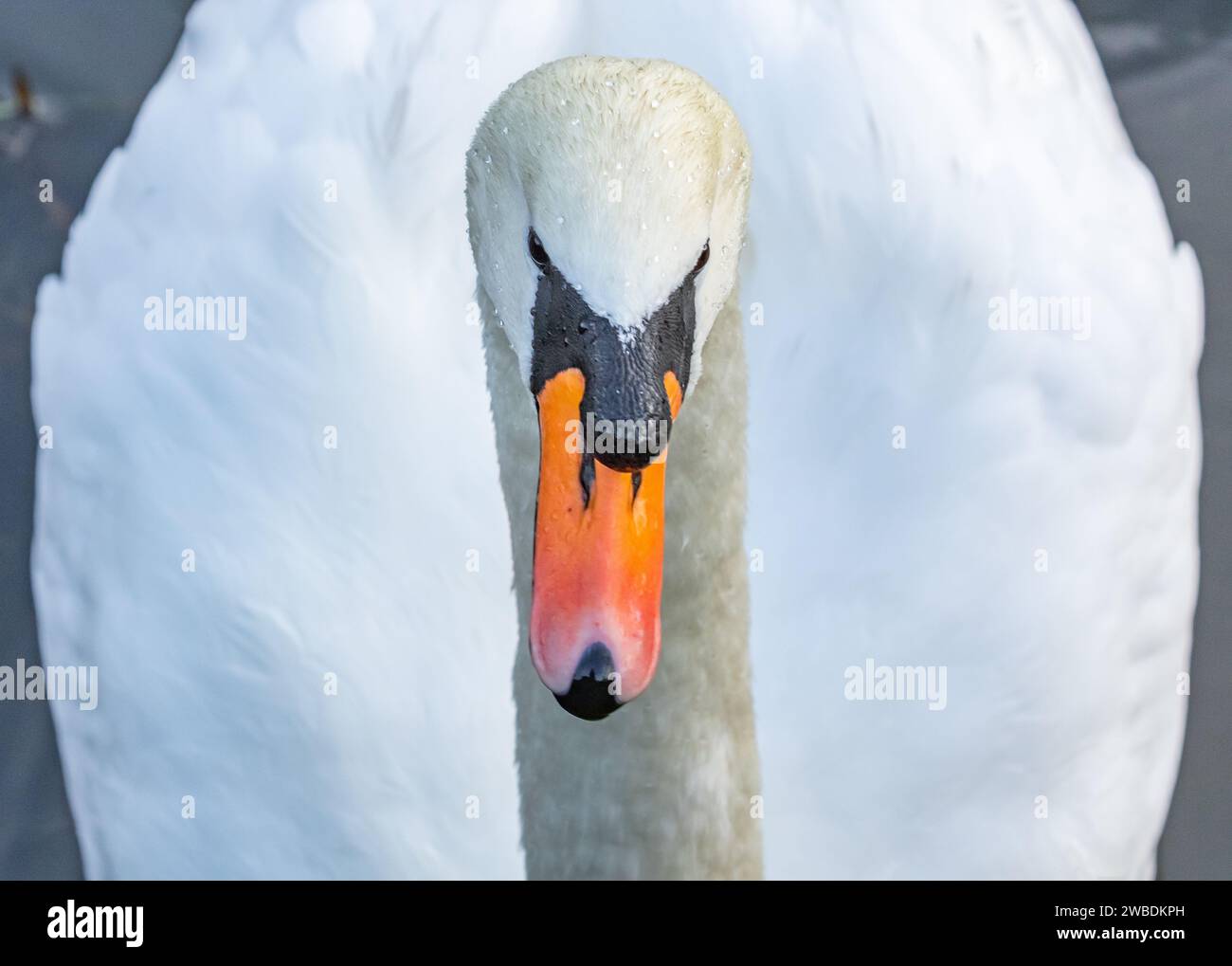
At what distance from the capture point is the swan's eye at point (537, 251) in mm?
1409

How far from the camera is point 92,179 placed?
10.7 feet

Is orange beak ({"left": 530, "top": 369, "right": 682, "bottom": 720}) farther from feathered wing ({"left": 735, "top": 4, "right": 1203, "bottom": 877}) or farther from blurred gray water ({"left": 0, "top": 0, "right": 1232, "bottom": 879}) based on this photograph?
blurred gray water ({"left": 0, "top": 0, "right": 1232, "bottom": 879})

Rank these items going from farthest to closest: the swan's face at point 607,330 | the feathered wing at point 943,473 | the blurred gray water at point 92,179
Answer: the blurred gray water at point 92,179
the feathered wing at point 943,473
the swan's face at point 607,330

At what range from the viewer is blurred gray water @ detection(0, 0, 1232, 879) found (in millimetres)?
2766

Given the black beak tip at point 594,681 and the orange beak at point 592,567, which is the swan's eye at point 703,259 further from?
the black beak tip at point 594,681

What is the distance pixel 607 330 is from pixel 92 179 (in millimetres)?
2240

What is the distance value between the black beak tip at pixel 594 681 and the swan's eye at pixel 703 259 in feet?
1.11

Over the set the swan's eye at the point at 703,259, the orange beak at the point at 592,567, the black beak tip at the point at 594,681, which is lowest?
the black beak tip at the point at 594,681

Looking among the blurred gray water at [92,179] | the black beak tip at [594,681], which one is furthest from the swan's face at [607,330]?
the blurred gray water at [92,179]

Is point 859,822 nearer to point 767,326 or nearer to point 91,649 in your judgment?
point 767,326

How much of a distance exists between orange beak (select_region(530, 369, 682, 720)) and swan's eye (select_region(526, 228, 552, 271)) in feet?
0.34

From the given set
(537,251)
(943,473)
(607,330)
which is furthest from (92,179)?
(607,330)

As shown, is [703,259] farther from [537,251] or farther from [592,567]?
[592,567]
